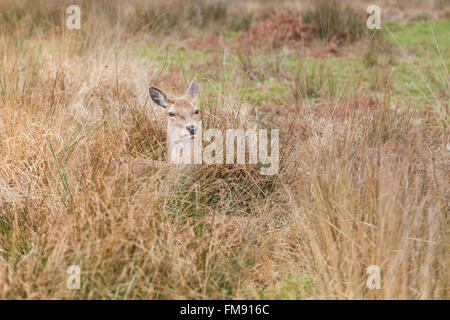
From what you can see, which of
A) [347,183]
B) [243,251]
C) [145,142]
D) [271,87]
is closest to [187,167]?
[145,142]

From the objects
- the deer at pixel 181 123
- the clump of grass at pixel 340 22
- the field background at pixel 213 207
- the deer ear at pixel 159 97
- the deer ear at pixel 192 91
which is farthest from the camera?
the clump of grass at pixel 340 22

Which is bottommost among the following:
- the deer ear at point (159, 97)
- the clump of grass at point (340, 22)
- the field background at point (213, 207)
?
the field background at point (213, 207)

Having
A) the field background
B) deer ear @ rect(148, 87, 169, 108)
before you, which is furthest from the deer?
the field background

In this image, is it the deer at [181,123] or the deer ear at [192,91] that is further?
the deer ear at [192,91]

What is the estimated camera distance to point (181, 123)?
173 inches

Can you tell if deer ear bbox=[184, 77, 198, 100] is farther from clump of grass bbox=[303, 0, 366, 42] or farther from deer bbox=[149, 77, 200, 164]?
clump of grass bbox=[303, 0, 366, 42]

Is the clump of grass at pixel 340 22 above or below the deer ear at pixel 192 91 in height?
above

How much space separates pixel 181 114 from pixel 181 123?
3.9 inches

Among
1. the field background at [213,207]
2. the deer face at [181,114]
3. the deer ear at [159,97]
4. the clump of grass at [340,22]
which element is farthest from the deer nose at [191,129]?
the clump of grass at [340,22]

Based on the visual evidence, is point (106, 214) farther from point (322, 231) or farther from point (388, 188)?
point (388, 188)

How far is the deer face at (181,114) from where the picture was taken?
4.31 meters

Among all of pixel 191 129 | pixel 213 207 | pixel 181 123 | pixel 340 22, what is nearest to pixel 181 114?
pixel 181 123

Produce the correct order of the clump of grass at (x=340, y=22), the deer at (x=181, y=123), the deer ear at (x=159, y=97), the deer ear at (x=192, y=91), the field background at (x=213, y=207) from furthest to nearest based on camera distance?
the clump of grass at (x=340, y=22) < the deer ear at (x=192, y=91) < the deer ear at (x=159, y=97) < the deer at (x=181, y=123) < the field background at (x=213, y=207)

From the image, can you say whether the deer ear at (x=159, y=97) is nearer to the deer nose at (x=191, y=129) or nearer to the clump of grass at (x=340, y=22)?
the deer nose at (x=191, y=129)
